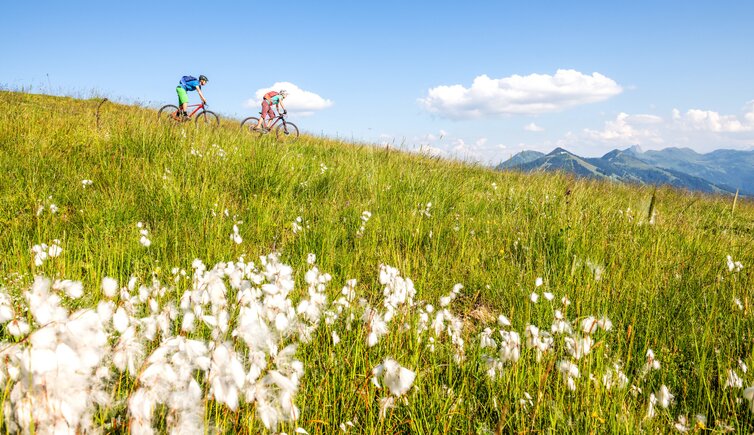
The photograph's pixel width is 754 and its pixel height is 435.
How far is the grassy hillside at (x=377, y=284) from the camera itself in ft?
5.91

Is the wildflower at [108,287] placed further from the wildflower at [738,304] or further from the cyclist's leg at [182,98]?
the cyclist's leg at [182,98]

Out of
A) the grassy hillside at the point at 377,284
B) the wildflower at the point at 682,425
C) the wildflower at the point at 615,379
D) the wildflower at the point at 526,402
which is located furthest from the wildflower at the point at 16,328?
the wildflower at the point at 682,425

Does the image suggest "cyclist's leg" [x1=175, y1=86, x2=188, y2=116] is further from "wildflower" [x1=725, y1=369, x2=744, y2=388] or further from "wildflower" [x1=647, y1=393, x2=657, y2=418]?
"wildflower" [x1=725, y1=369, x2=744, y2=388]

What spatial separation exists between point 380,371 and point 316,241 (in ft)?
8.62

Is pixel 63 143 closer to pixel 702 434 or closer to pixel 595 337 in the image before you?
pixel 595 337

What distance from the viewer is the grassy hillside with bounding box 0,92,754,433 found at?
1.80m

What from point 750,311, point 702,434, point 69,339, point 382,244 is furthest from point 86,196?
point 750,311

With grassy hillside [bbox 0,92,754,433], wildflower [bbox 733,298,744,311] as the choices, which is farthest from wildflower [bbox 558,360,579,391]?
wildflower [bbox 733,298,744,311]

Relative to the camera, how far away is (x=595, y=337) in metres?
2.60

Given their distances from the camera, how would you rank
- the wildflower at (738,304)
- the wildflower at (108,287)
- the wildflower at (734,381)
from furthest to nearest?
the wildflower at (738,304) → the wildflower at (734,381) → the wildflower at (108,287)

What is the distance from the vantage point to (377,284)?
11.0ft

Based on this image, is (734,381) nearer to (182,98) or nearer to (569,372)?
(569,372)

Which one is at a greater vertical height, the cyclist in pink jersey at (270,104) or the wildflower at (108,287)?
the cyclist in pink jersey at (270,104)

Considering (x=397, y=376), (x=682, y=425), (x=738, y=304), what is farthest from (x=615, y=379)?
(x=738, y=304)
